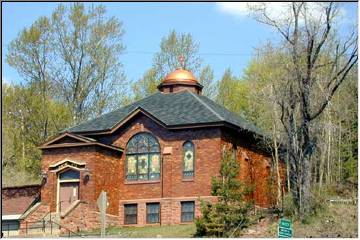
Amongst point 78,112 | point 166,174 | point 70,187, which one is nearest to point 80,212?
point 70,187

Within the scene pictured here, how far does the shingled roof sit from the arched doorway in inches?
117

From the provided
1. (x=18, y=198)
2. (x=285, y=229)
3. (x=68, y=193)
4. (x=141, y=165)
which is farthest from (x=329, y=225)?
(x=18, y=198)

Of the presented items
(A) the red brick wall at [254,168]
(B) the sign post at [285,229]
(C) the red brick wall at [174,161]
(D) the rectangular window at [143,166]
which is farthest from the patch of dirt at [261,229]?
(D) the rectangular window at [143,166]

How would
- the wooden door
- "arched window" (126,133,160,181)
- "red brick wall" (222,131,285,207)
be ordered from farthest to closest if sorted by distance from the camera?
1. "red brick wall" (222,131,285,207)
2. "arched window" (126,133,160,181)
3. the wooden door

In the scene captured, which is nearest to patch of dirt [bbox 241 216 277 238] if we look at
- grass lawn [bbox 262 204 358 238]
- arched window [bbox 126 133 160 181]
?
grass lawn [bbox 262 204 358 238]

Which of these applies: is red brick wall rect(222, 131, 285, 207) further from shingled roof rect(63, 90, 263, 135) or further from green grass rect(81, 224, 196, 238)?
green grass rect(81, 224, 196, 238)

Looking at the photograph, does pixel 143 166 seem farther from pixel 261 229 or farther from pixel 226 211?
pixel 261 229

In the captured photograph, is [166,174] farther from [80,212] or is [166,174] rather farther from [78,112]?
[78,112]

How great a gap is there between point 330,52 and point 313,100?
934cm

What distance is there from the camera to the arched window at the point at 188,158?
43.5m

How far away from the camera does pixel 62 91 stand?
60938 mm

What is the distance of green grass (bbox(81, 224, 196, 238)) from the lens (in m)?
37.8

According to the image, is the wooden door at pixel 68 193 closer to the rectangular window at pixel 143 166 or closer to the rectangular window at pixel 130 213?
the rectangular window at pixel 130 213

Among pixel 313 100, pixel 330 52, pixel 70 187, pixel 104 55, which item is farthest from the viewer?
pixel 104 55
